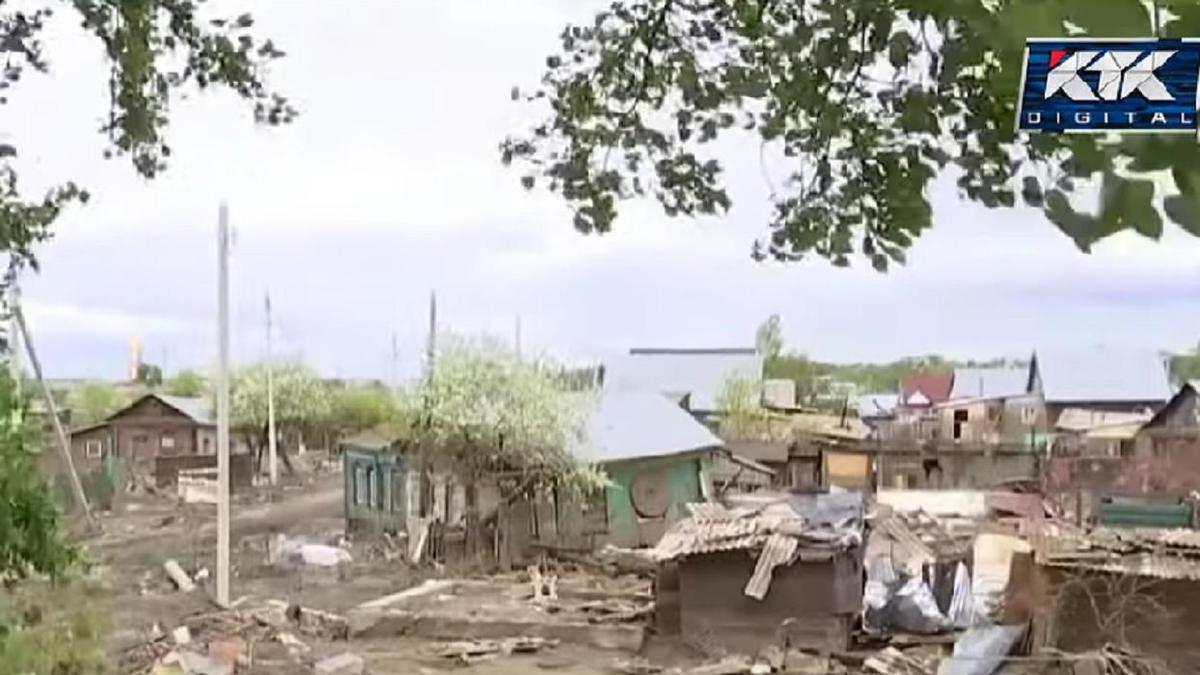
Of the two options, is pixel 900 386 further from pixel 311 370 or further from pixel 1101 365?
pixel 311 370

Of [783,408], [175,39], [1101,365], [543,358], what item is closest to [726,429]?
[783,408]

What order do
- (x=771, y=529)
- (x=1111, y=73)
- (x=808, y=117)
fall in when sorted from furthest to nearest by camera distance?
1. (x=771, y=529)
2. (x=808, y=117)
3. (x=1111, y=73)

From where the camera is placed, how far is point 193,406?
3.72 ft

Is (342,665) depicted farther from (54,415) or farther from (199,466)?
(54,415)

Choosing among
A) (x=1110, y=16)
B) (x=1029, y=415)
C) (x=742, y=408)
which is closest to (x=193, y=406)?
(x=742, y=408)

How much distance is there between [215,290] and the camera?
113cm

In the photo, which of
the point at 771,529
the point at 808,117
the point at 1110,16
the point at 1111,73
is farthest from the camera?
the point at 771,529

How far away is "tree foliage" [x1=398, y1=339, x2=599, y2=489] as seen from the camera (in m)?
1.16

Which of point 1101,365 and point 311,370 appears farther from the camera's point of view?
point 311,370

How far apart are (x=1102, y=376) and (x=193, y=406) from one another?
29.5 inches

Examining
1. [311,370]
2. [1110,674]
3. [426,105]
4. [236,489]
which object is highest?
[426,105]

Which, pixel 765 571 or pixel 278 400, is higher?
pixel 278 400

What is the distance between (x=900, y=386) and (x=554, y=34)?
0.40m

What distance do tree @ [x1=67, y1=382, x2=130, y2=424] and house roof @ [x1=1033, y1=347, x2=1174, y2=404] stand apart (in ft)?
2.50
